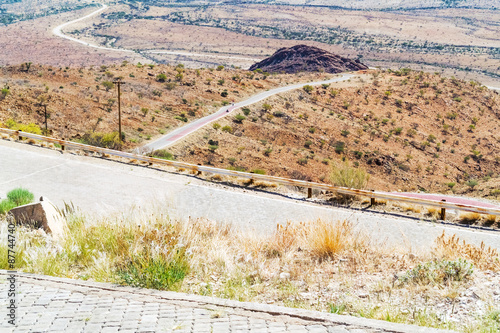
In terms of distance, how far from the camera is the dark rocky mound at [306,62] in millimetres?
81750

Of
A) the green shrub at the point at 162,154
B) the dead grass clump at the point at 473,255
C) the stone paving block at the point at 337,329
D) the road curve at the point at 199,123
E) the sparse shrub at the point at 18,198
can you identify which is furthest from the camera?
the road curve at the point at 199,123

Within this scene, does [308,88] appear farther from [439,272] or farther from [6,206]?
[439,272]

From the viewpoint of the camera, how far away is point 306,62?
84.1m

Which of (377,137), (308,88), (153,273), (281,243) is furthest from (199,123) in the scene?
(153,273)

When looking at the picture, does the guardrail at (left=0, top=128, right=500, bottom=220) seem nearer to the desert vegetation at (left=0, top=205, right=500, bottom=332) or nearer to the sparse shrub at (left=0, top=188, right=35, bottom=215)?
the desert vegetation at (left=0, top=205, right=500, bottom=332)

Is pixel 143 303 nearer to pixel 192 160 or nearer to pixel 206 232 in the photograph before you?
pixel 206 232

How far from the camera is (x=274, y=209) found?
46.4 ft

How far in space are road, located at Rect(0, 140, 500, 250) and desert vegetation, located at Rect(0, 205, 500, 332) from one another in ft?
9.73

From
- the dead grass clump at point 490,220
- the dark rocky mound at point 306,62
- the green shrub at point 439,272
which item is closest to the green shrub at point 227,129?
the dead grass clump at point 490,220

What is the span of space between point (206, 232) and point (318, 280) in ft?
8.49

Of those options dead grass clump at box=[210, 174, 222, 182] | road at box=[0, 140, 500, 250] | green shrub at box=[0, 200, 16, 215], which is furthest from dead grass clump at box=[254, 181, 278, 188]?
green shrub at box=[0, 200, 16, 215]

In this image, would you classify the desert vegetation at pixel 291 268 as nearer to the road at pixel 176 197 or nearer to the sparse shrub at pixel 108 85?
the road at pixel 176 197

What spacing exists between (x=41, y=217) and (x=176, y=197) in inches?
227

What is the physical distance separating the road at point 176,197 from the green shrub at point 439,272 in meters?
3.99
